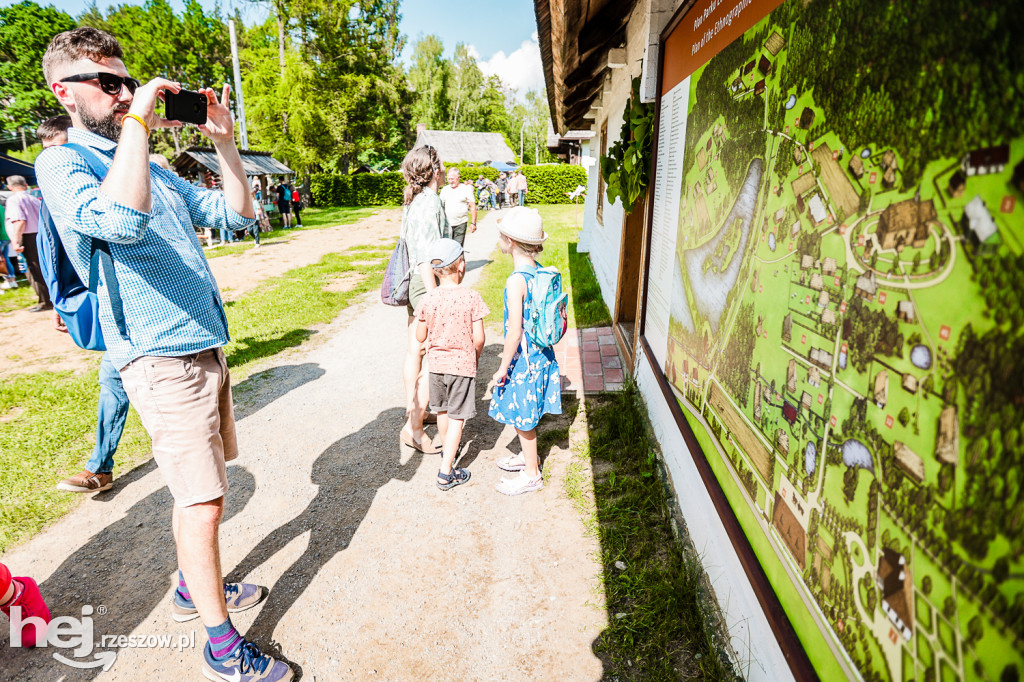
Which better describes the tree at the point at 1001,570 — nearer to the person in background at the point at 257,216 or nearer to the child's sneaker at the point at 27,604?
the child's sneaker at the point at 27,604

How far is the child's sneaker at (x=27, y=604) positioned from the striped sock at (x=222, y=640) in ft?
3.27

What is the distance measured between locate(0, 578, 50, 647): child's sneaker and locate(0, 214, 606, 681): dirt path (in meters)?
0.08

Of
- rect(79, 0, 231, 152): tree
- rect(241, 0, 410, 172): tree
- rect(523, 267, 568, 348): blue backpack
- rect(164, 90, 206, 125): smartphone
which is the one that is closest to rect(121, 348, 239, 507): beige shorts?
rect(164, 90, 206, 125): smartphone

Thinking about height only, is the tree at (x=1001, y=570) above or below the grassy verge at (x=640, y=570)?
above

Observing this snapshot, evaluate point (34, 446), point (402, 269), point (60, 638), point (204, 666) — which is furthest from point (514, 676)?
point (34, 446)

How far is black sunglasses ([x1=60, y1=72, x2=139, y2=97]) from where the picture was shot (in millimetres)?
1750

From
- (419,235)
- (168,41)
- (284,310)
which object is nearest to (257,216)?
(284,310)

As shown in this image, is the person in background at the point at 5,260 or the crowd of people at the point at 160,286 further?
the person in background at the point at 5,260

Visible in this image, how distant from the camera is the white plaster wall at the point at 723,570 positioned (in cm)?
171

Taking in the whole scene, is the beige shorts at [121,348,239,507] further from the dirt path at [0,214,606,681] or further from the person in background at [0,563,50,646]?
the person in background at [0,563,50,646]

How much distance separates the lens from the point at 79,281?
6.42ft

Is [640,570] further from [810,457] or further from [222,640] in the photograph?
[222,640]

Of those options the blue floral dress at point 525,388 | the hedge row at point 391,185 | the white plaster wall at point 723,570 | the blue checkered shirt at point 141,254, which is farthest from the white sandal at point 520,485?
the hedge row at point 391,185

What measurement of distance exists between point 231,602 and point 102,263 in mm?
1664
